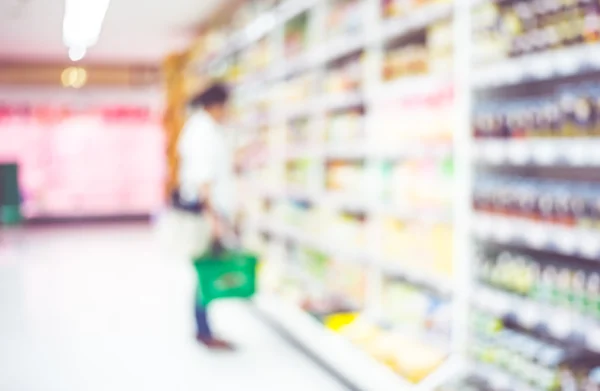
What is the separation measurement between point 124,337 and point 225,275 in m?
1.03

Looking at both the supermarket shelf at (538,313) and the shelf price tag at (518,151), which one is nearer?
the supermarket shelf at (538,313)

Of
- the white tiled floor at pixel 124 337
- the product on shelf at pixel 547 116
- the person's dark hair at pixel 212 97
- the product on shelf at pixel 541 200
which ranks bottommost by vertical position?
the white tiled floor at pixel 124 337

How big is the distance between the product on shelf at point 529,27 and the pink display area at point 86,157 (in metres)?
11.3

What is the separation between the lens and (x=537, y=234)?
8.72 feet

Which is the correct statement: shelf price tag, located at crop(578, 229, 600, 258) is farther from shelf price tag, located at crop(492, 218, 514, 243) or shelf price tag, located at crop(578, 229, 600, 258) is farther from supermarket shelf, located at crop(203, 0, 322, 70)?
supermarket shelf, located at crop(203, 0, 322, 70)

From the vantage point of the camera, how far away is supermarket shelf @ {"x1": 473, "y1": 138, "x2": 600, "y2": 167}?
7.95 feet

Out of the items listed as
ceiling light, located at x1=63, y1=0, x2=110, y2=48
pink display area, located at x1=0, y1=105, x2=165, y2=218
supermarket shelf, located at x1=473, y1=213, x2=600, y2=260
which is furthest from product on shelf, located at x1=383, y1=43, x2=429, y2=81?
pink display area, located at x1=0, y1=105, x2=165, y2=218

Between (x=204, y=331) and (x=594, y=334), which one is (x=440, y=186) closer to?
(x=594, y=334)

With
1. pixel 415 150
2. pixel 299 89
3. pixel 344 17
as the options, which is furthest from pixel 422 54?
pixel 299 89

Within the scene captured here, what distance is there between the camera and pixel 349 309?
4465 millimetres

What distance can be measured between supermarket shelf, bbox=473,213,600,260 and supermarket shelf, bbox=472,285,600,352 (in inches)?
9.9

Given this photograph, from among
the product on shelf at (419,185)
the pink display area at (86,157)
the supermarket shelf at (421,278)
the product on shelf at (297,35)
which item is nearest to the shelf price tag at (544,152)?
the product on shelf at (419,185)

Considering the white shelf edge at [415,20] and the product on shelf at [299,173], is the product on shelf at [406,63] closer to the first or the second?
the white shelf edge at [415,20]

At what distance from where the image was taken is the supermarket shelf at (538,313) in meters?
2.41
